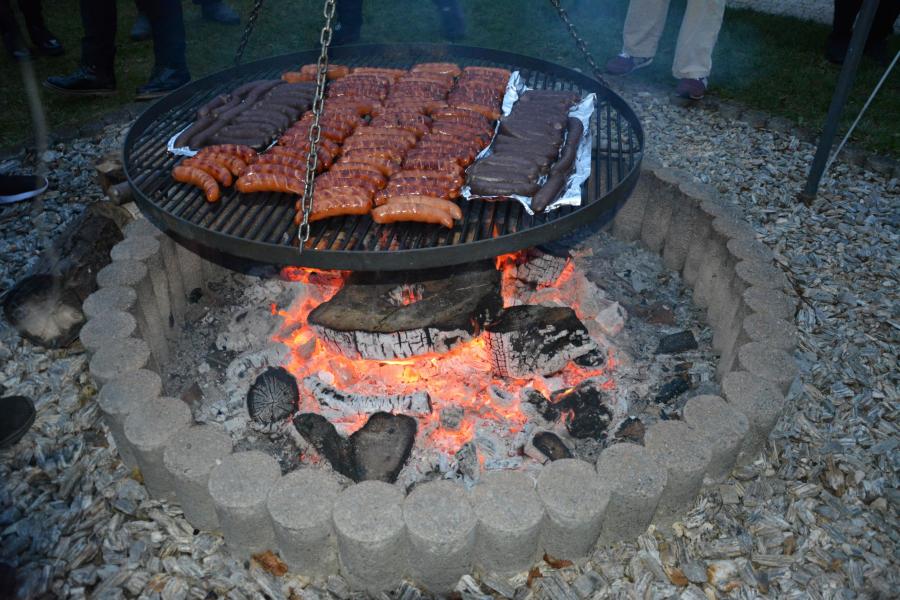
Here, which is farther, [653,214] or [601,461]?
[653,214]

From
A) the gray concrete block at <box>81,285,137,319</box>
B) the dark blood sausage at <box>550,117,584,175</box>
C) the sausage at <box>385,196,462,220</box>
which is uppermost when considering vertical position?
the dark blood sausage at <box>550,117,584,175</box>

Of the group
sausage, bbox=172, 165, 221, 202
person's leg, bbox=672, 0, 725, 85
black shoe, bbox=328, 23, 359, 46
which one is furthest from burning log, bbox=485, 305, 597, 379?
black shoe, bbox=328, 23, 359, 46

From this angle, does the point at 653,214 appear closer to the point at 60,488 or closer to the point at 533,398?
the point at 533,398

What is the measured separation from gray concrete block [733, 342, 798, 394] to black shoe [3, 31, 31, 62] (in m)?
9.83

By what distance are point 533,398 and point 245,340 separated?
2.08 meters

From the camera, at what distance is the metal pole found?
489 centimetres

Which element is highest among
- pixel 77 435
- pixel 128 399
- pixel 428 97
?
pixel 428 97

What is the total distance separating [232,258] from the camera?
5.16 m

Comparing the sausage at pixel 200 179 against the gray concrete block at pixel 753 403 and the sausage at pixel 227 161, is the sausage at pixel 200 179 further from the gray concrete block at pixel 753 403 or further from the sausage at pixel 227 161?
the gray concrete block at pixel 753 403

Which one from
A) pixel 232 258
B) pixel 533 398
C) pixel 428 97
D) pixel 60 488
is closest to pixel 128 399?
pixel 60 488

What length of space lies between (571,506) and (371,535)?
3.06 feet

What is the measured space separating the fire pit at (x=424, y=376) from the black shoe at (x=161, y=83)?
2.89m

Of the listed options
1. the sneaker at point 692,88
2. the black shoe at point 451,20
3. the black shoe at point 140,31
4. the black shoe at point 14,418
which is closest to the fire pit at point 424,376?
the black shoe at point 14,418

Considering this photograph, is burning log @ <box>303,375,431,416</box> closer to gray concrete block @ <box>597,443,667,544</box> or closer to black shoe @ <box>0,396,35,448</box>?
gray concrete block @ <box>597,443,667,544</box>
